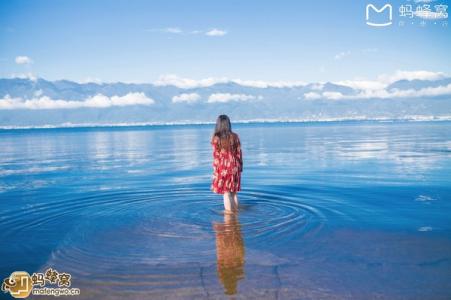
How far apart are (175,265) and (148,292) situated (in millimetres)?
1109

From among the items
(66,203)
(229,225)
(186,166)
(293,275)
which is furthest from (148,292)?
(186,166)

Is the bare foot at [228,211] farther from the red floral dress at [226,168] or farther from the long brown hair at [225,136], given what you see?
the long brown hair at [225,136]

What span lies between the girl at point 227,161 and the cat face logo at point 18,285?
18.1 ft

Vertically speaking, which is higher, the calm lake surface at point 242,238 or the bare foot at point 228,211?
the bare foot at point 228,211

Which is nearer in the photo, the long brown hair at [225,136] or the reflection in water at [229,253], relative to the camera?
the reflection in water at [229,253]

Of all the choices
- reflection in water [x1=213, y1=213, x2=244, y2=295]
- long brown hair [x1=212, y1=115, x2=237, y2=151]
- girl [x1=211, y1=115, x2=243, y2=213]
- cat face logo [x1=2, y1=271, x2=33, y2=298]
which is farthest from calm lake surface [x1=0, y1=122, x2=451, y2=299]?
long brown hair [x1=212, y1=115, x2=237, y2=151]

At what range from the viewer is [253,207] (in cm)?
1247

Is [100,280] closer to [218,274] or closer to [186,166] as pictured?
[218,274]

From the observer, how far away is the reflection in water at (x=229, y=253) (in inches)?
276

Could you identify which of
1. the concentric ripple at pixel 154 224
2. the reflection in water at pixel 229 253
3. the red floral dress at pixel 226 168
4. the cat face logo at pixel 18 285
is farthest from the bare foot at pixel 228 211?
the cat face logo at pixel 18 285

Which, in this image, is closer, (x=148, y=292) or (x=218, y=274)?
(x=148, y=292)

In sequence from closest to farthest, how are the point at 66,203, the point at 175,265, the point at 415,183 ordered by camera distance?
the point at 175,265
the point at 66,203
the point at 415,183

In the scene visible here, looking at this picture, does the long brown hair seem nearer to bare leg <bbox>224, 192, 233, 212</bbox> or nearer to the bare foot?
bare leg <bbox>224, 192, 233, 212</bbox>

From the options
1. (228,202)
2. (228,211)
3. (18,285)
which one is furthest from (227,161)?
(18,285)
